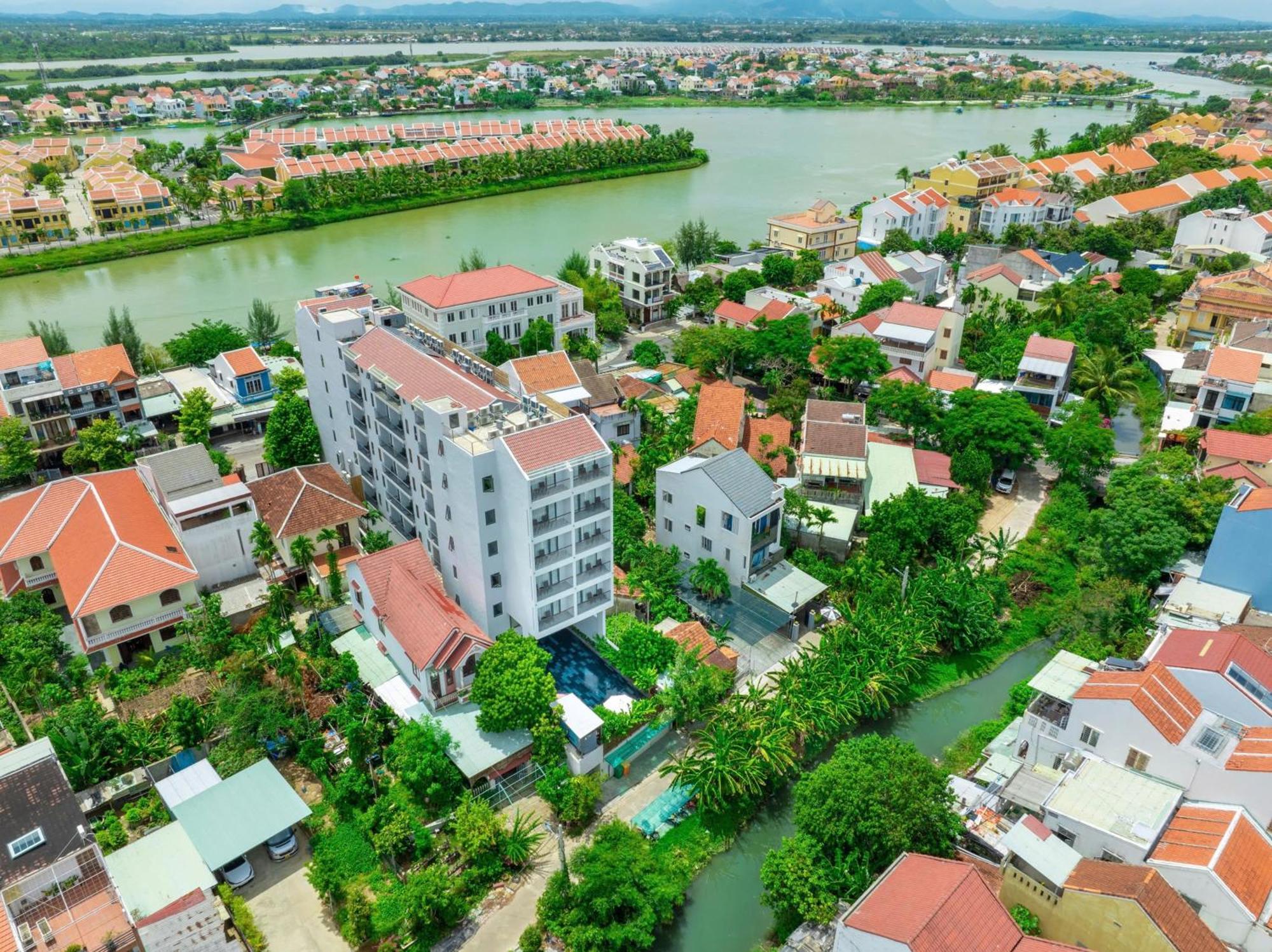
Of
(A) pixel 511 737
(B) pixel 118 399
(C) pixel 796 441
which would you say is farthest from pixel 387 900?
(B) pixel 118 399

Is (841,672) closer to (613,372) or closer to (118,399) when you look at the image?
(613,372)

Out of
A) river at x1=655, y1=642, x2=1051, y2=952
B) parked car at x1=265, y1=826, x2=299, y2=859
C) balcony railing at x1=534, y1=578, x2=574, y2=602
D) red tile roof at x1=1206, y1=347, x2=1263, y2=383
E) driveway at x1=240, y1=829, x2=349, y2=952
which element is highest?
red tile roof at x1=1206, y1=347, x2=1263, y2=383

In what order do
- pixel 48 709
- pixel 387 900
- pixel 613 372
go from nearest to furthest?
pixel 387 900, pixel 48 709, pixel 613 372

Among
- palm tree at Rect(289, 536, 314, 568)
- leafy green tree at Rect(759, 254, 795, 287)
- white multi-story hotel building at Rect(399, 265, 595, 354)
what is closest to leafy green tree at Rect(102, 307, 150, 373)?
white multi-story hotel building at Rect(399, 265, 595, 354)

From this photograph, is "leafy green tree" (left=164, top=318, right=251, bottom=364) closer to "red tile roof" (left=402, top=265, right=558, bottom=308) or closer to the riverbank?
"red tile roof" (left=402, top=265, right=558, bottom=308)

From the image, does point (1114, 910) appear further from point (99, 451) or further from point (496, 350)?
point (99, 451)

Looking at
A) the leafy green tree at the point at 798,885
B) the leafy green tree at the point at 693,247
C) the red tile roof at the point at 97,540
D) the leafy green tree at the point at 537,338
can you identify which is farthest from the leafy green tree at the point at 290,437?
the leafy green tree at the point at 693,247
